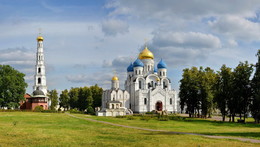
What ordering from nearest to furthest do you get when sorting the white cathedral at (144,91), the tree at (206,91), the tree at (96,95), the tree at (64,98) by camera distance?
the tree at (206,91) < the white cathedral at (144,91) < the tree at (96,95) < the tree at (64,98)

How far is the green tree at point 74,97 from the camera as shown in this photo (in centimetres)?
9306

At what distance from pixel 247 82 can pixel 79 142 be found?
34.9 m

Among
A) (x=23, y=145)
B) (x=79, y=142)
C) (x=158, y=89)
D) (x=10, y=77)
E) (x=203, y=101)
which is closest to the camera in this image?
(x=23, y=145)

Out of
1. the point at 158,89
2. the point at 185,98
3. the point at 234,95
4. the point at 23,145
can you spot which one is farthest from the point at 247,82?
the point at 23,145

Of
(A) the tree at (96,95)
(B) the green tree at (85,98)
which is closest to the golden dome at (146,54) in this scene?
(A) the tree at (96,95)

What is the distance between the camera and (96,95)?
91.3 m

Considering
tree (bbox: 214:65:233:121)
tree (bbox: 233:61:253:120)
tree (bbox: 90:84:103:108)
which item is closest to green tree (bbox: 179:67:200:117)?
tree (bbox: 214:65:233:121)

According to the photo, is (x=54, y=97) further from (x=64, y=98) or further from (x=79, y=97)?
(x=79, y=97)

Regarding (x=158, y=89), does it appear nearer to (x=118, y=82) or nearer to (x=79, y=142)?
(x=118, y=82)

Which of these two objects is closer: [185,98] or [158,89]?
[185,98]

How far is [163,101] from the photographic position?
7556 centimetres

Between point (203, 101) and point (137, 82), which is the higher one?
point (137, 82)

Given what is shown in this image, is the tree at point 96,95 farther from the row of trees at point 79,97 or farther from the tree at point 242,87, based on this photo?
the tree at point 242,87

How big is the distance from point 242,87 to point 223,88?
3.28 meters
